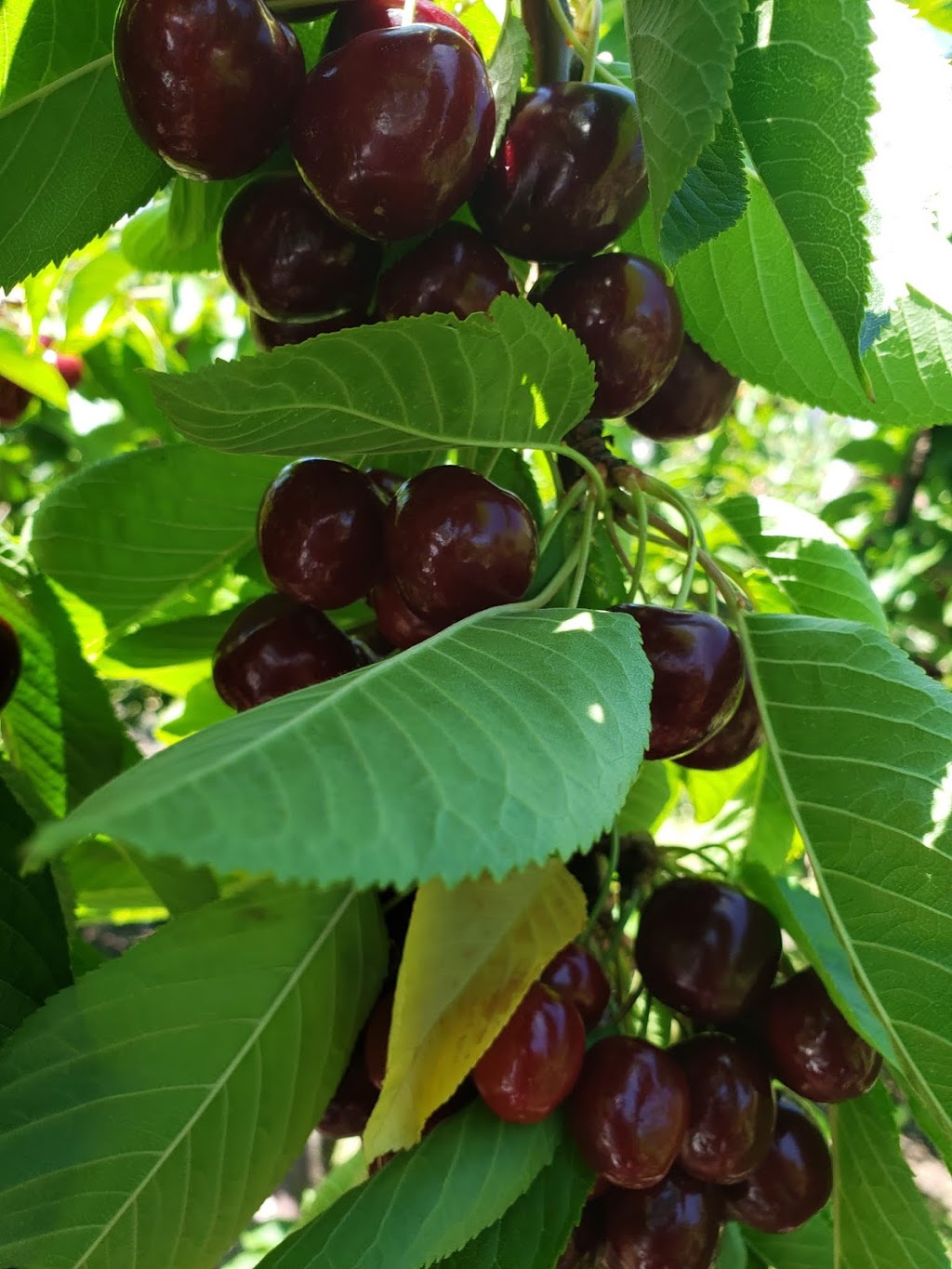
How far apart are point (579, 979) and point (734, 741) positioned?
8.2 inches

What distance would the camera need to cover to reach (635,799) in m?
0.97

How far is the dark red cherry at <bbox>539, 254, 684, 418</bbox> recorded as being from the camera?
67 centimetres

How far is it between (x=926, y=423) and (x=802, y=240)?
0.30 meters

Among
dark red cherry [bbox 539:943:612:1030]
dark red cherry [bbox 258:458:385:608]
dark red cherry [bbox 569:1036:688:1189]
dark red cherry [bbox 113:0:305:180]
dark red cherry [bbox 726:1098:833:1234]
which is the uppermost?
dark red cherry [bbox 113:0:305:180]

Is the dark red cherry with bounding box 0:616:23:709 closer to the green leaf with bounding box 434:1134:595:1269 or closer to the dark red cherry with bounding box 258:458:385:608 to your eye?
the dark red cherry with bounding box 258:458:385:608

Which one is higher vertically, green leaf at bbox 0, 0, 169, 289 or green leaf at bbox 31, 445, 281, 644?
green leaf at bbox 0, 0, 169, 289

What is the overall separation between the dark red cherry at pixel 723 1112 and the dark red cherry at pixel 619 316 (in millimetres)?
493

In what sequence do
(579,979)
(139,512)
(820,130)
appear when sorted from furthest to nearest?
(139,512), (579,979), (820,130)

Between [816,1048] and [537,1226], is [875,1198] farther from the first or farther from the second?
[537,1226]

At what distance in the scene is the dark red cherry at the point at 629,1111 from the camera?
685 millimetres

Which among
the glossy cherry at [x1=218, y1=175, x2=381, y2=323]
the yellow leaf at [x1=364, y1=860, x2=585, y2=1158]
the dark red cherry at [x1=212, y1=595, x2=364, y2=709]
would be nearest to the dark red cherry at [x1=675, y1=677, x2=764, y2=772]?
the yellow leaf at [x1=364, y1=860, x2=585, y2=1158]

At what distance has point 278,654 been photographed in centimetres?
67

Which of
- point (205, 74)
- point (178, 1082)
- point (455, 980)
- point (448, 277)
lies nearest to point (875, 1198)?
point (455, 980)

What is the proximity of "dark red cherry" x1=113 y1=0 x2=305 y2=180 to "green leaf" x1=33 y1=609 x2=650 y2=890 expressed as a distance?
0.32 m
